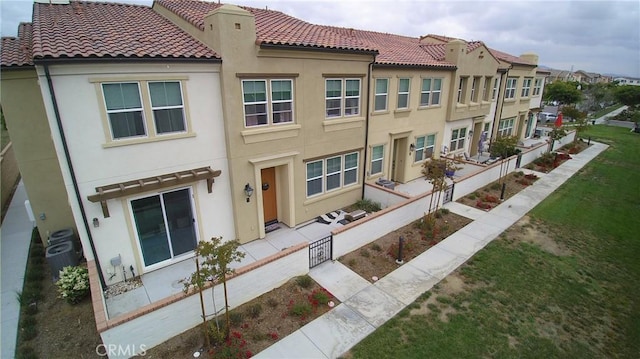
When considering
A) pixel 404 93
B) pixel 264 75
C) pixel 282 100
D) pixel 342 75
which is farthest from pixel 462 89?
pixel 264 75

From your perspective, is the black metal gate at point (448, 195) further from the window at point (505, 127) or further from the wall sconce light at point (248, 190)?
the window at point (505, 127)

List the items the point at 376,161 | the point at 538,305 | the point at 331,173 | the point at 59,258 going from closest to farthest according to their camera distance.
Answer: the point at 538,305 < the point at 59,258 < the point at 331,173 < the point at 376,161

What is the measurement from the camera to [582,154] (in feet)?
85.2

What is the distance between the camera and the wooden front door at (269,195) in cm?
1224

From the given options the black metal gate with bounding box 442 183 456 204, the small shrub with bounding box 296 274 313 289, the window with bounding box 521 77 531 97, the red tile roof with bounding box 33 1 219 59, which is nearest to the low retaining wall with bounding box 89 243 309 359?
the small shrub with bounding box 296 274 313 289

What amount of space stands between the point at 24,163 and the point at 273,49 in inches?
348

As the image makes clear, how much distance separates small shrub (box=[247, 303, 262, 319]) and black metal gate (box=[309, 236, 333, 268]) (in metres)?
2.32

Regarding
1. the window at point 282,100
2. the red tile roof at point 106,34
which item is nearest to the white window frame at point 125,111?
the red tile roof at point 106,34

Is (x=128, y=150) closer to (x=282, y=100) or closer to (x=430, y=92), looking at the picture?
(x=282, y=100)

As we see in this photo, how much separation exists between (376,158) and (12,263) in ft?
49.5

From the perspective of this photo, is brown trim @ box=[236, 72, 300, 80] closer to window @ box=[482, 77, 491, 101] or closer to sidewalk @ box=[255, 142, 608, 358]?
sidewalk @ box=[255, 142, 608, 358]

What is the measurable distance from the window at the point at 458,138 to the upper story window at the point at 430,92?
11.4 ft

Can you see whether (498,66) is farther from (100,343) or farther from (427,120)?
(100,343)

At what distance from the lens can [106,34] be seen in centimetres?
897
